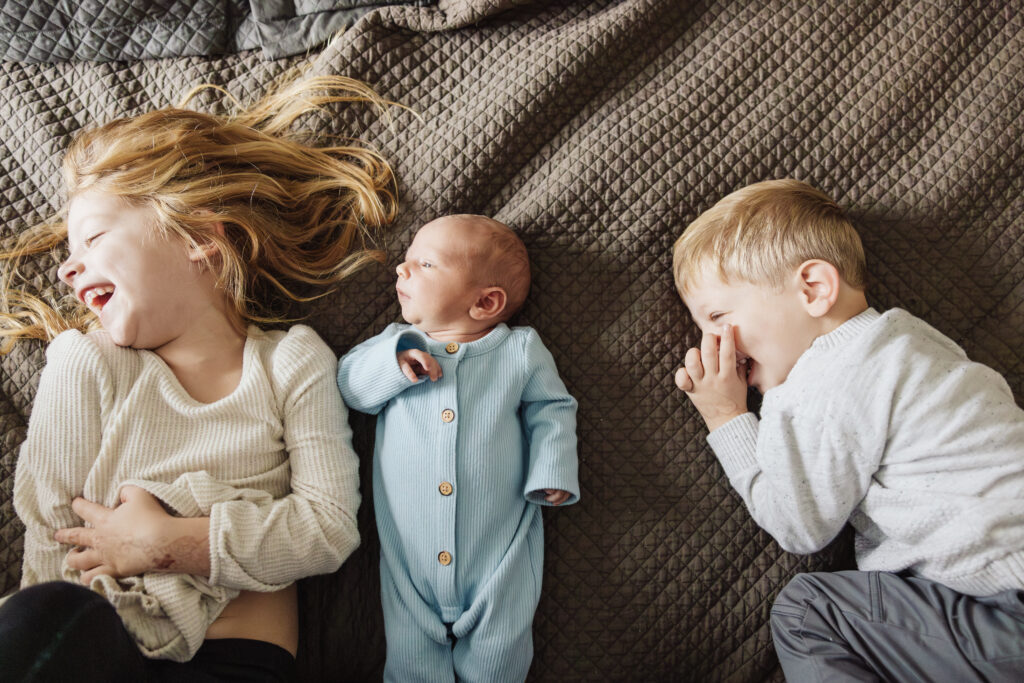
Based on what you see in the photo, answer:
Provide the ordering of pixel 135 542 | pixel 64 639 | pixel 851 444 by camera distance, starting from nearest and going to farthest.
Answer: pixel 64 639
pixel 135 542
pixel 851 444

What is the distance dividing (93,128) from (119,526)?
848 millimetres

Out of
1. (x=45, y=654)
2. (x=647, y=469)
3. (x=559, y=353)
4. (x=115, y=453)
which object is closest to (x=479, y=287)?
(x=559, y=353)

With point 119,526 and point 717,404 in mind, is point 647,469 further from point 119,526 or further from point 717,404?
point 119,526

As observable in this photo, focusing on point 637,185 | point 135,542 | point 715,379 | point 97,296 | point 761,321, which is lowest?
point 135,542

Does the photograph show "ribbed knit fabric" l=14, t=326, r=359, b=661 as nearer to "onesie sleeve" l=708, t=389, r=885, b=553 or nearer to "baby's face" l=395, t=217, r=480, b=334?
"baby's face" l=395, t=217, r=480, b=334

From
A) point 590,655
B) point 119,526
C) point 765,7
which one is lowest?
point 590,655

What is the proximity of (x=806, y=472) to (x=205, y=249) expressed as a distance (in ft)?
3.60

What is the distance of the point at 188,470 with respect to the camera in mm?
1161

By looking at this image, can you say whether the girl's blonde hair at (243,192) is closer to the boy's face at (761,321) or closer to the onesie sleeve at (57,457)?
the onesie sleeve at (57,457)

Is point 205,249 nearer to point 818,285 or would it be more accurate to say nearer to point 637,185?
point 637,185

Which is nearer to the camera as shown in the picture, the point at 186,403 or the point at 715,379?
the point at 186,403

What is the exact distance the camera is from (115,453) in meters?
1.15

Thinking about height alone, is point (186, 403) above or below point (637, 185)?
below

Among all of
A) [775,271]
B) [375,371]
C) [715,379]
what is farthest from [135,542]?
[775,271]
